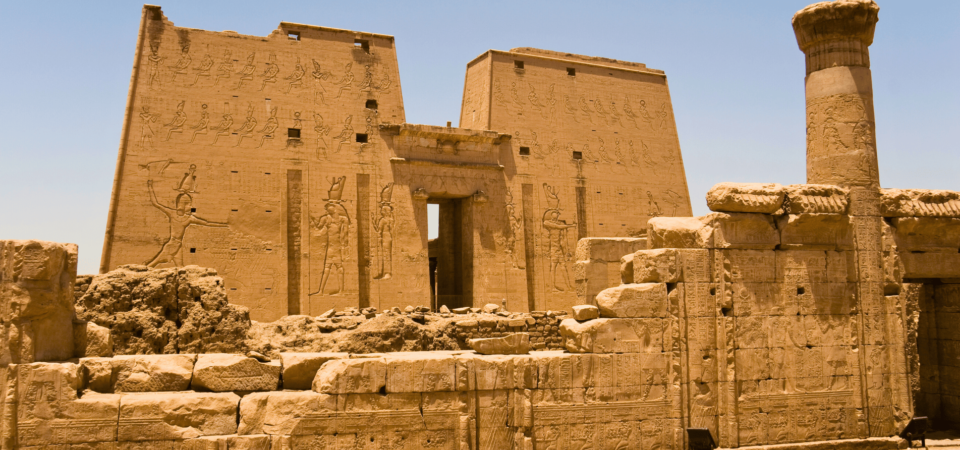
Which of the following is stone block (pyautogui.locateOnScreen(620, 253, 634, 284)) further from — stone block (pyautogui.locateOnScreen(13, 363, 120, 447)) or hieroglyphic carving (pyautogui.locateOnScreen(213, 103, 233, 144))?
hieroglyphic carving (pyautogui.locateOnScreen(213, 103, 233, 144))

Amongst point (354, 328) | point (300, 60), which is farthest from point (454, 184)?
point (354, 328)

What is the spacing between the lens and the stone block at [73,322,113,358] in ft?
22.5

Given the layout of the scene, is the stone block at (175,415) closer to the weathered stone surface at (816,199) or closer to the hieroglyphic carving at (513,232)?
the weathered stone surface at (816,199)

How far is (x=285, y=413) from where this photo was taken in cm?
655

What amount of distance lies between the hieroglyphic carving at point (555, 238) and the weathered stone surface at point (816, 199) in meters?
8.06

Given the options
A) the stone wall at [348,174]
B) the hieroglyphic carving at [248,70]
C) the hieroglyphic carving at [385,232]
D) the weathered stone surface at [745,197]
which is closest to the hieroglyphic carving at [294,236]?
the stone wall at [348,174]

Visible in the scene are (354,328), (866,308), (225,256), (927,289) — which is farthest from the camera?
(225,256)

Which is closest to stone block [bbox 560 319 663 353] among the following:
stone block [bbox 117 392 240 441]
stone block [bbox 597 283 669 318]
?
stone block [bbox 597 283 669 318]

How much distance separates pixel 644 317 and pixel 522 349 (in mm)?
1265

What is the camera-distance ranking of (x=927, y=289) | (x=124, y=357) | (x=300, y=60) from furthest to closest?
(x=300, y=60) < (x=927, y=289) < (x=124, y=357)

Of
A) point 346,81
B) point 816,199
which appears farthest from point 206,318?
point 816,199

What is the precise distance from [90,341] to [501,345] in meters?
3.78

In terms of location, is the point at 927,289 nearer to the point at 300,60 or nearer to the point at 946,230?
the point at 946,230

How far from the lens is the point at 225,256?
44.1 ft
